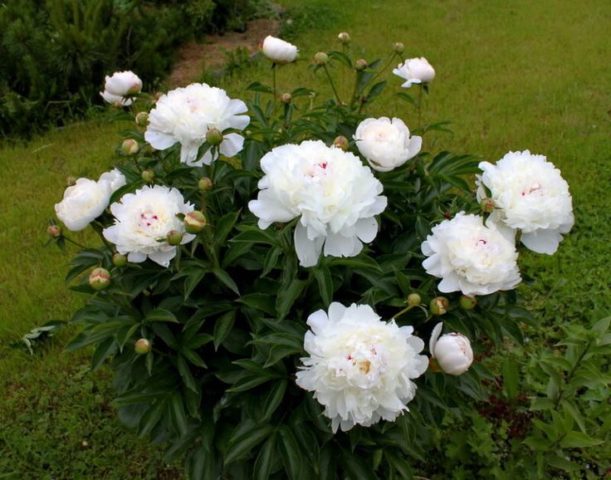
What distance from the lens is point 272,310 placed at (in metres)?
1.50

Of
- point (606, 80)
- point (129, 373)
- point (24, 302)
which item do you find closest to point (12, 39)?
point (24, 302)

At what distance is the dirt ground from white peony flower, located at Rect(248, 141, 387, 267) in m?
3.88

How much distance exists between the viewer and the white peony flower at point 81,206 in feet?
4.75

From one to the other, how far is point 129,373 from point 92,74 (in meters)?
3.43

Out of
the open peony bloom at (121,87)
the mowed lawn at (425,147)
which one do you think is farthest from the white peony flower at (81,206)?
the mowed lawn at (425,147)

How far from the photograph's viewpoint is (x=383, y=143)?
1.44 meters

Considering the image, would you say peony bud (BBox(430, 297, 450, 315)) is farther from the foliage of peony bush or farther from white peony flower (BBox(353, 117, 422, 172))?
white peony flower (BBox(353, 117, 422, 172))

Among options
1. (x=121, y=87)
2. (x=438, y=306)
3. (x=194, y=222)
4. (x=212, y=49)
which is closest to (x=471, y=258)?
(x=438, y=306)

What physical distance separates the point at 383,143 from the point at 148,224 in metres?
0.55

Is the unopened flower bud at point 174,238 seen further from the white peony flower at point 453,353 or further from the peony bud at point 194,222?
the white peony flower at point 453,353

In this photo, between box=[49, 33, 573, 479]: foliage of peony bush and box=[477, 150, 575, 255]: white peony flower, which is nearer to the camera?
box=[49, 33, 573, 479]: foliage of peony bush

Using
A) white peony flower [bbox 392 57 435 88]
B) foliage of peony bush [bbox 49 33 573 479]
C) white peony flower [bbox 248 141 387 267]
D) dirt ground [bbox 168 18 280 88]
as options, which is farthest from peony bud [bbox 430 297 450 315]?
dirt ground [bbox 168 18 280 88]

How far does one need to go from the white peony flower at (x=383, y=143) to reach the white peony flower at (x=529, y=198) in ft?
0.65

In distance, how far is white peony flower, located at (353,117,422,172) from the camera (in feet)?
4.73
